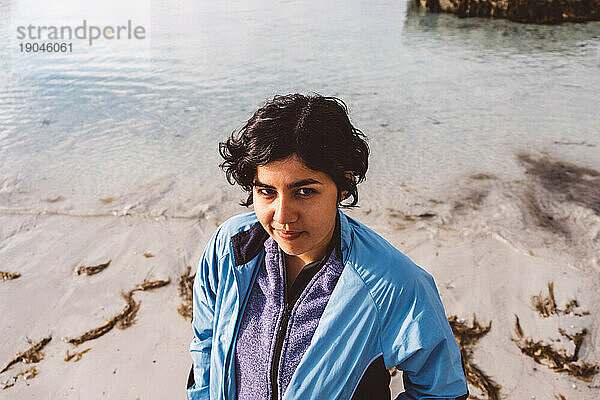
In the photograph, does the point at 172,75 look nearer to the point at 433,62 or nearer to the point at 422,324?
the point at 433,62

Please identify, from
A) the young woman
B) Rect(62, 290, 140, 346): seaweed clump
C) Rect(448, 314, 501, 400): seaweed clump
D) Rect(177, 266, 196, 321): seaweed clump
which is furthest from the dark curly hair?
Rect(62, 290, 140, 346): seaweed clump

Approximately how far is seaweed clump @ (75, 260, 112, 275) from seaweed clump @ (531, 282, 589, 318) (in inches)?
129

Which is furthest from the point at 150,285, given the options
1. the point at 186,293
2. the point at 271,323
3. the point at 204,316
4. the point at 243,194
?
the point at 271,323

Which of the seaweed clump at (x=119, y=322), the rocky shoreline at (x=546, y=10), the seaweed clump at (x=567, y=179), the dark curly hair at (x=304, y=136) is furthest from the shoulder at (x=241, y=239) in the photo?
the rocky shoreline at (x=546, y=10)

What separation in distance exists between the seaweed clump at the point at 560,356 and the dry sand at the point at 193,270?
0.04 metres

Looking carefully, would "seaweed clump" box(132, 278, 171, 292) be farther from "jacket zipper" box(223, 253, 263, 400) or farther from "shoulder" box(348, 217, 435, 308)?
"shoulder" box(348, 217, 435, 308)

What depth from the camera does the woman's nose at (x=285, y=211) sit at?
4.65 feet

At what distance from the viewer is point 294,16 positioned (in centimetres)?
1426

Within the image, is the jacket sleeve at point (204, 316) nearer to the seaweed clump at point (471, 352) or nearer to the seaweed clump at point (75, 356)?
the seaweed clump at point (75, 356)

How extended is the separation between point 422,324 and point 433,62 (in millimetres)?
9204

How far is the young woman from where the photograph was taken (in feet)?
4.54

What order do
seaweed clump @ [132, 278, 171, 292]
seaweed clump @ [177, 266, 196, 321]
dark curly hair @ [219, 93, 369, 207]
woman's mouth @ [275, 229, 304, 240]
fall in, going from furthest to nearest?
seaweed clump @ [132, 278, 171, 292] → seaweed clump @ [177, 266, 196, 321] → woman's mouth @ [275, 229, 304, 240] → dark curly hair @ [219, 93, 369, 207]

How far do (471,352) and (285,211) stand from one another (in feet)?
7.15

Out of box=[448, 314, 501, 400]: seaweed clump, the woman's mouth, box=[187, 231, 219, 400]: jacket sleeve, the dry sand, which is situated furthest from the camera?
the dry sand
